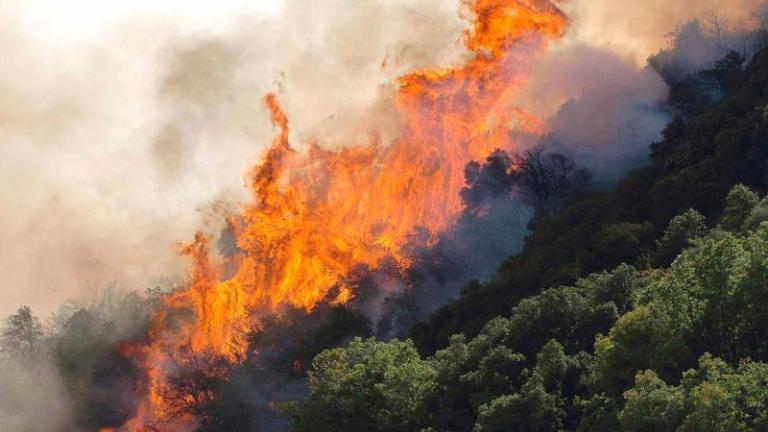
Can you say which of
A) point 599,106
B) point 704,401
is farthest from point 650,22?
point 704,401

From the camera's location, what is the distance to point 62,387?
12112 cm

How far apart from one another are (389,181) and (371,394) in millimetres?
26668

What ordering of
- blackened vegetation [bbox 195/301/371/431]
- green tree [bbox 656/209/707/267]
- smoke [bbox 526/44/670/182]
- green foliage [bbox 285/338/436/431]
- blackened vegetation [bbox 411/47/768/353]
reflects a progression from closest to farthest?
green foliage [bbox 285/338/436/431], green tree [bbox 656/209/707/267], blackened vegetation [bbox 411/47/768/353], smoke [bbox 526/44/670/182], blackened vegetation [bbox 195/301/371/431]

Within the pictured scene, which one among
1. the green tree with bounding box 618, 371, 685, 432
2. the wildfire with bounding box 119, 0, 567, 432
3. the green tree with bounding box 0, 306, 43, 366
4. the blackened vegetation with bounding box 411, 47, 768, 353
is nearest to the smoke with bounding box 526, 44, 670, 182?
the wildfire with bounding box 119, 0, 567, 432

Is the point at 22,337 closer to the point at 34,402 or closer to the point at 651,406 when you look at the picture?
the point at 34,402

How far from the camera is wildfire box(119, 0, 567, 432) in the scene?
332 feet

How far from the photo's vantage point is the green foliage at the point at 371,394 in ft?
256

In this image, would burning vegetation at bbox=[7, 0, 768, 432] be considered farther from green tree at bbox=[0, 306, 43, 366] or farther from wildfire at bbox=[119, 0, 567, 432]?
green tree at bbox=[0, 306, 43, 366]

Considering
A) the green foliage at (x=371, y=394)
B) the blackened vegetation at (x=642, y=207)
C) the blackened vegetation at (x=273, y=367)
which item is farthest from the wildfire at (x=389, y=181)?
the green foliage at (x=371, y=394)

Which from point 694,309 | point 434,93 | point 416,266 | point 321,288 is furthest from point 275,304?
point 694,309

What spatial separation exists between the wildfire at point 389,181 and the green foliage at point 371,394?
19343 millimetres

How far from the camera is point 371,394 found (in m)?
79.2

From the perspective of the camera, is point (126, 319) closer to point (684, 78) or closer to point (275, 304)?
point (275, 304)

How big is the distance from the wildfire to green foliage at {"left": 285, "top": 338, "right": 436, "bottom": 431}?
63.5 ft
